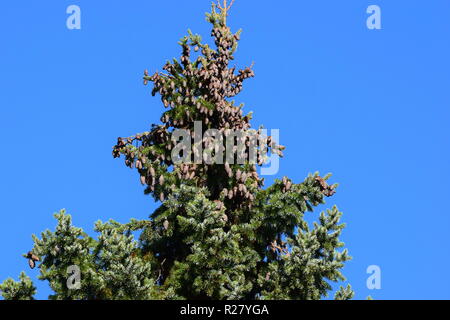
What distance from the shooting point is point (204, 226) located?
20109mm

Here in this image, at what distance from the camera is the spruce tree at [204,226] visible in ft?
65.5

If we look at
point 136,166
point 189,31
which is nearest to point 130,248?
point 136,166

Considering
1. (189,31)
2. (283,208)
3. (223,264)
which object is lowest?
(223,264)

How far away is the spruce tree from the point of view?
1997cm

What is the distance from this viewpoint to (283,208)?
71.1 ft

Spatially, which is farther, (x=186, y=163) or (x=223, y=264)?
(x=186, y=163)
